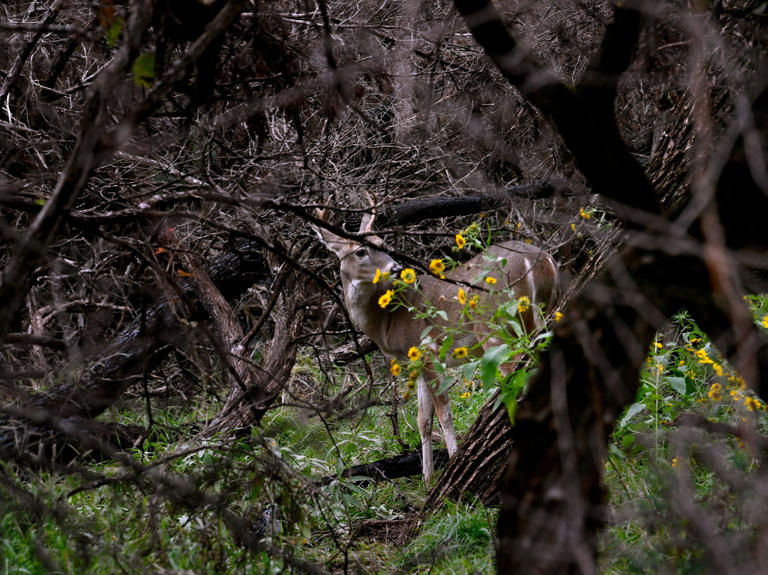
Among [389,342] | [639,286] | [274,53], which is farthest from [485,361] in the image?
[389,342]

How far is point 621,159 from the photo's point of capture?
254 centimetres

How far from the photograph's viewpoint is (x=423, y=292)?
21.3ft

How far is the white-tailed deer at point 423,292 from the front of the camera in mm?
6039

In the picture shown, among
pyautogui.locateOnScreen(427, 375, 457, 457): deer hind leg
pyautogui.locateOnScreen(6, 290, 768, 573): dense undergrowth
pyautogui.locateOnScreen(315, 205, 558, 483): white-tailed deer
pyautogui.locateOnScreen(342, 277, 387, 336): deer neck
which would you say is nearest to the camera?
pyautogui.locateOnScreen(6, 290, 768, 573): dense undergrowth

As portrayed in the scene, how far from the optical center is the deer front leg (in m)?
5.46

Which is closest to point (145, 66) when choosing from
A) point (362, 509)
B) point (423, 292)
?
point (362, 509)

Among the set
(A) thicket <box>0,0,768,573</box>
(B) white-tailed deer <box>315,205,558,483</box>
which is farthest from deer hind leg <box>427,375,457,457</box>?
(A) thicket <box>0,0,768,573</box>

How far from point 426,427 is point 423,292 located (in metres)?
1.21

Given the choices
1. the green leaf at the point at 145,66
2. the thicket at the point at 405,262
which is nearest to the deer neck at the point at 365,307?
the thicket at the point at 405,262

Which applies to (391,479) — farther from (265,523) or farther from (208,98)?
(208,98)

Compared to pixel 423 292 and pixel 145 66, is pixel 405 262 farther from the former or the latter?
pixel 145 66

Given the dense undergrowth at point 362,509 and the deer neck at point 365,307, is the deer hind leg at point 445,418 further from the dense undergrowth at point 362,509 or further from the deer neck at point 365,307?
the deer neck at point 365,307

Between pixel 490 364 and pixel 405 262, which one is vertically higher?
pixel 405 262

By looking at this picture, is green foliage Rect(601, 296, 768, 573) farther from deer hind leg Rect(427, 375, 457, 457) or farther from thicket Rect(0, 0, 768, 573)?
deer hind leg Rect(427, 375, 457, 457)
